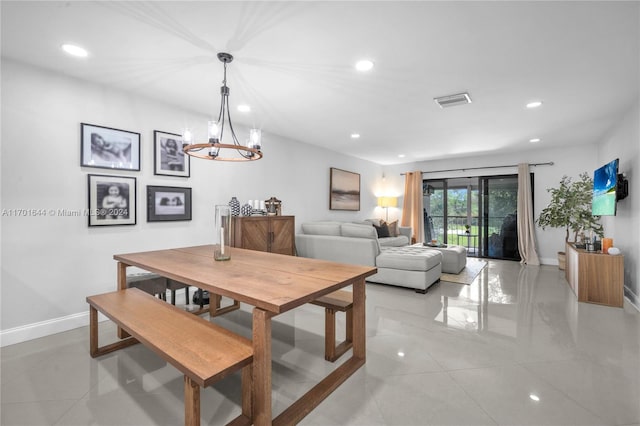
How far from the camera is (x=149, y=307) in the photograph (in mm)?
1895

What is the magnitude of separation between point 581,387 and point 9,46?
459 cm

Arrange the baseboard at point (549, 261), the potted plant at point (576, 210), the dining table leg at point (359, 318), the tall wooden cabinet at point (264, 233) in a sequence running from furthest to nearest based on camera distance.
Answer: the baseboard at point (549, 261)
the potted plant at point (576, 210)
the tall wooden cabinet at point (264, 233)
the dining table leg at point (359, 318)

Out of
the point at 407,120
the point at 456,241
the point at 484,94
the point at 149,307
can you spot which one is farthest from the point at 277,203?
the point at 456,241

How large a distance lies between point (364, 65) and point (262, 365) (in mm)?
2335

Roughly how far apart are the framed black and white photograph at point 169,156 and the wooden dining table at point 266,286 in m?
1.24

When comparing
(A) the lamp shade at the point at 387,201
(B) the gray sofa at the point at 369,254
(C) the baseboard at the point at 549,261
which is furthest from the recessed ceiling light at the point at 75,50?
(C) the baseboard at the point at 549,261

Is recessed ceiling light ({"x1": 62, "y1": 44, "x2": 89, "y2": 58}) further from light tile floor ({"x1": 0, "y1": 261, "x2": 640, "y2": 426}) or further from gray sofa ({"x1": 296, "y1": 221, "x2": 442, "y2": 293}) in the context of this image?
gray sofa ({"x1": 296, "y1": 221, "x2": 442, "y2": 293})

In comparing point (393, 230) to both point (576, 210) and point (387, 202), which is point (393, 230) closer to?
point (387, 202)

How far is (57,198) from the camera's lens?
2.56 m

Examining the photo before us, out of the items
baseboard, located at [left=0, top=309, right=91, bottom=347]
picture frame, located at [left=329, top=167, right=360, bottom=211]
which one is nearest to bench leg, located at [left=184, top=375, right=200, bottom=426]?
baseboard, located at [left=0, top=309, right=91, bottom=347]

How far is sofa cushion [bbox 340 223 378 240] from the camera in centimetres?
416

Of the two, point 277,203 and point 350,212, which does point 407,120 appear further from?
point 350,212

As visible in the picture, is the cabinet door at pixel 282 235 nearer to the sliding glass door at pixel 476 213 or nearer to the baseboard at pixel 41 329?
the baseboard at pixel 41 329

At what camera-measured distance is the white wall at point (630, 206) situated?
321cm
